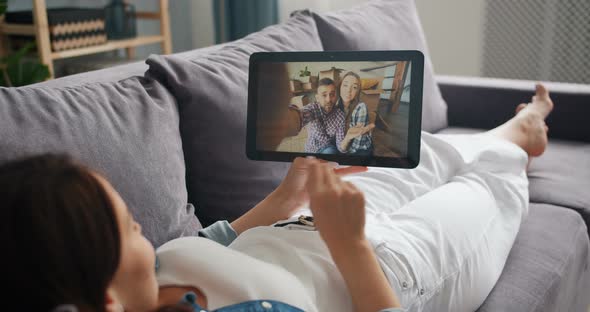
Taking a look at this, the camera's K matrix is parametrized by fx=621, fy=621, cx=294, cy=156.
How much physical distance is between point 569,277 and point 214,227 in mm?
706

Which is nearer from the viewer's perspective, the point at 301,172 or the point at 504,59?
the point at 301,172

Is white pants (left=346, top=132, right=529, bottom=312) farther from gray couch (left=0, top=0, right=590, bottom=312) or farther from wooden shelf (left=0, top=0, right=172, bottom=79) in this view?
wooden shelf (left=0, top=0, right=172, bottom=79)

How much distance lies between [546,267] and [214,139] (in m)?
0.68

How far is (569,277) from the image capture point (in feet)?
4.00

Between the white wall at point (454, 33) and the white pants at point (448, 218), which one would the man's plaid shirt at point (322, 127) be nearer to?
the white pants at point (448, 218)

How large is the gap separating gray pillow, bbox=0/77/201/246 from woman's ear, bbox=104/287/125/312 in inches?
11.5

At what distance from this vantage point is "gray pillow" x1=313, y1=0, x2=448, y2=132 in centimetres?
168

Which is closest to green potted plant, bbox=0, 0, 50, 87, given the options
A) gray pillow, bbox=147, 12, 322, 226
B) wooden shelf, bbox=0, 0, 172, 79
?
wooden shelf, bbox=0, 0, 172, 79

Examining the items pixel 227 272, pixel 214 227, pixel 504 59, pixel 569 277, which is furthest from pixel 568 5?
pixel 227 272

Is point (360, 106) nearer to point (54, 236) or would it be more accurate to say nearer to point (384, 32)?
point (54, 236)

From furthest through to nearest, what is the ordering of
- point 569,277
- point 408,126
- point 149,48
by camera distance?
point 149,48 → point 569,277 → point 408,126

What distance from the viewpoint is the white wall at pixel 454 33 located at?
2783mm

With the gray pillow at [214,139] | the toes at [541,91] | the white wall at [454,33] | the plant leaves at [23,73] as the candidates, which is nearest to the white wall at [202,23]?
the white wall at [454,33]

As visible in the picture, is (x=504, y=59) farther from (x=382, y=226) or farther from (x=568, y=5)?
(x=382, y=226)
